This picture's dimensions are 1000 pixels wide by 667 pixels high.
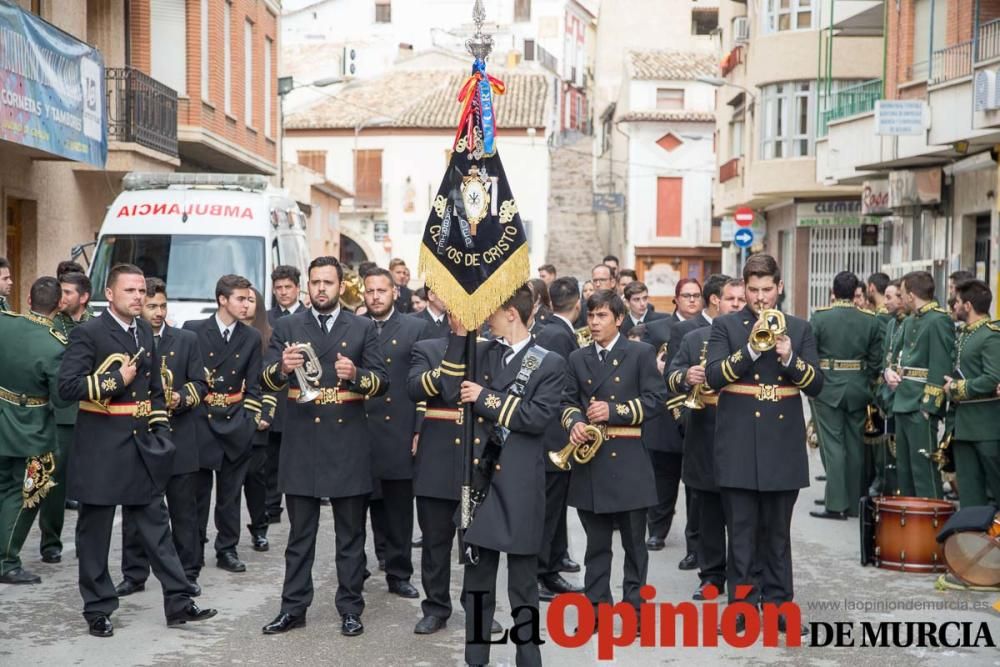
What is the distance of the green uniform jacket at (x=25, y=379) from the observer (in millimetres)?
9375

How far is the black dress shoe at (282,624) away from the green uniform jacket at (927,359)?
5596 millimetres

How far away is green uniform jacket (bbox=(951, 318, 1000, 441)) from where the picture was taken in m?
10.1

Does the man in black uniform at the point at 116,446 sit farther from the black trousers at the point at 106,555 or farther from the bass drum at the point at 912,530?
the bass drum at the point at 912,530

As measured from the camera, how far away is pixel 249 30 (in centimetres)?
3109

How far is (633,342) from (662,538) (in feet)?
10.8

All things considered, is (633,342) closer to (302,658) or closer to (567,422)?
(567,422)

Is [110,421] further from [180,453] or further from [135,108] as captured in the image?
[135,108]

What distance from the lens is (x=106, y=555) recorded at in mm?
7949

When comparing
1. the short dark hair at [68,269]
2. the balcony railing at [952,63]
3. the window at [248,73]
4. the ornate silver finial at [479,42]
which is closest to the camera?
the ornate silver finial at [479,42]

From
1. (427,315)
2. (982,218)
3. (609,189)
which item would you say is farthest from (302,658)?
(609,189)

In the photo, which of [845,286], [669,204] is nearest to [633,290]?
[845,286]

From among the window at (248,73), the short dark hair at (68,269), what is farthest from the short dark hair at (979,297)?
the window at (248,73)

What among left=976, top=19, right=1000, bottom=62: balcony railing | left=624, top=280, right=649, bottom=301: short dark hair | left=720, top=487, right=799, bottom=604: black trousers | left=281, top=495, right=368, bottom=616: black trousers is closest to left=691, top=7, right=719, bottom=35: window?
left=976, top=19, right=1000, bottom=62: balcony railing

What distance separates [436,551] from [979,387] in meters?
4.49
